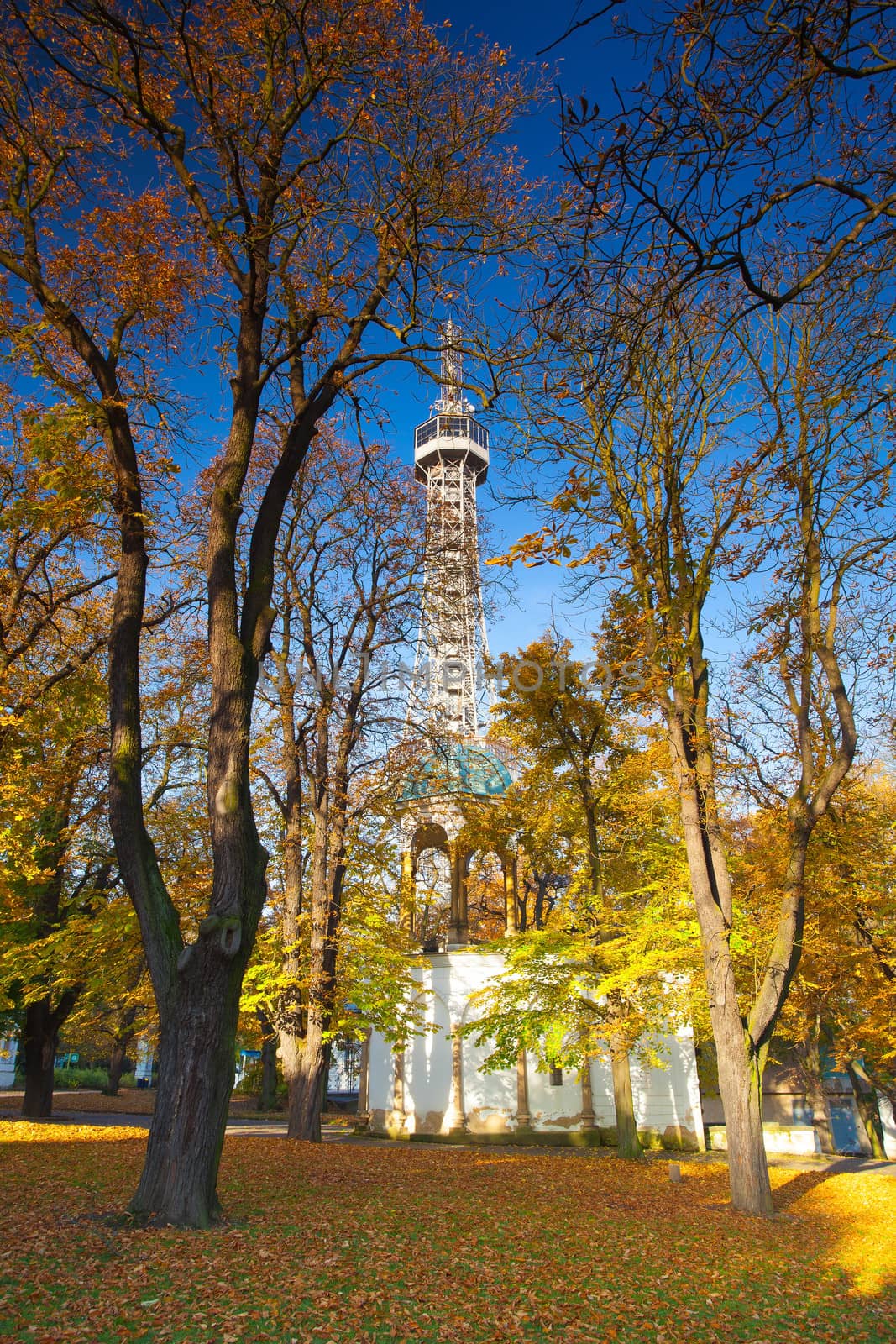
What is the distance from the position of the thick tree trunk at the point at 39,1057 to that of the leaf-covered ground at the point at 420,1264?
971cm

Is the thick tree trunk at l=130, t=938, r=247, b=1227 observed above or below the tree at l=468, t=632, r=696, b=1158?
below

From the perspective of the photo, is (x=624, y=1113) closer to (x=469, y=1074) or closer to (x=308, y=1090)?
(x=308, y=1090)

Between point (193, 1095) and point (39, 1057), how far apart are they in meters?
16.1

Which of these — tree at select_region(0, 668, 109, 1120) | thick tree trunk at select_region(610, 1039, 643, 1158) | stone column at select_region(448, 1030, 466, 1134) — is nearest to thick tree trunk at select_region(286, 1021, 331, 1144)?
tree at select_region(0, 668, 109, 1120)

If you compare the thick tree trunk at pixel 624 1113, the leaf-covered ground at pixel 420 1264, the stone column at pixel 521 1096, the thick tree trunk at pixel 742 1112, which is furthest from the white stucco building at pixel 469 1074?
the leaf-covered ground at pixel 420 1264

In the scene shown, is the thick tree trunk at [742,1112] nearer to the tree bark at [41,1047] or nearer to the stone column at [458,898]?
the stone column at [458,898]

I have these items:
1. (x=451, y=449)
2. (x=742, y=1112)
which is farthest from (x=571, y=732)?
(x=451, y=449)

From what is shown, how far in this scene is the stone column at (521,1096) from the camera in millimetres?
22594

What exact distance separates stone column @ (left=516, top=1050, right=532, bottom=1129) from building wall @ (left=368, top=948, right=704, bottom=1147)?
0.21ft

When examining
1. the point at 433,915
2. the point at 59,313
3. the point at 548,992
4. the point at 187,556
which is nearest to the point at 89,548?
the point at 187,556

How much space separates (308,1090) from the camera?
1522cm

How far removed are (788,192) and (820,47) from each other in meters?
0.65

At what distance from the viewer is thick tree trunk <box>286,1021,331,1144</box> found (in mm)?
14828

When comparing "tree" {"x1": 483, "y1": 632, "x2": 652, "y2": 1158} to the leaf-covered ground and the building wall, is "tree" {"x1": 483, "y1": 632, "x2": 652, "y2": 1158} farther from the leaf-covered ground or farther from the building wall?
the leaf-covered ground
